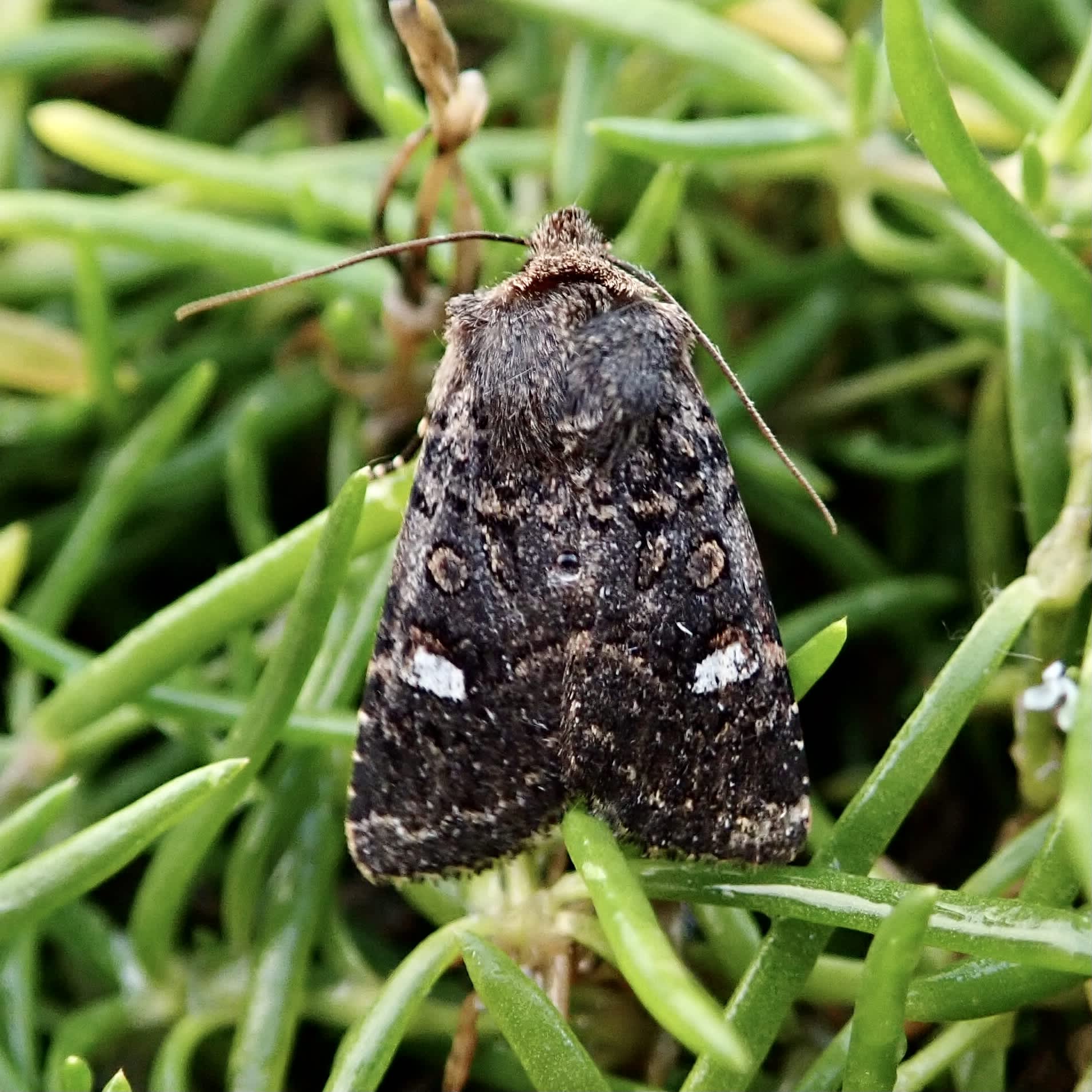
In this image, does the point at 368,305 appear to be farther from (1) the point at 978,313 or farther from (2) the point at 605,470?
(1) the point at 978,313

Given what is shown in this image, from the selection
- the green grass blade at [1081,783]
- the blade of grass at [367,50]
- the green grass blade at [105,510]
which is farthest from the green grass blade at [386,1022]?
the blade of grass at [367,50]

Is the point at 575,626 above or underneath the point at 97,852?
above

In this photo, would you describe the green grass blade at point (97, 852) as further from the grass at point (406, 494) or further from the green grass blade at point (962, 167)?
the green grass blade at point (962, 167)

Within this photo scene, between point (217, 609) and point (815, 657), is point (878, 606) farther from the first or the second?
point (217, 609)

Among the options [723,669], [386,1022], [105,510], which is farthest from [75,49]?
[386,1022]

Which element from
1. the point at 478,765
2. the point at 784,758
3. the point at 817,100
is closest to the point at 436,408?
the point at 478,765

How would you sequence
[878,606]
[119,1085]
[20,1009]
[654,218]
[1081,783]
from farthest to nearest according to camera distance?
1. [878,606]
2. [654,218]
3. [20,1009]
4. [119,1085]
5. [1081,783]
